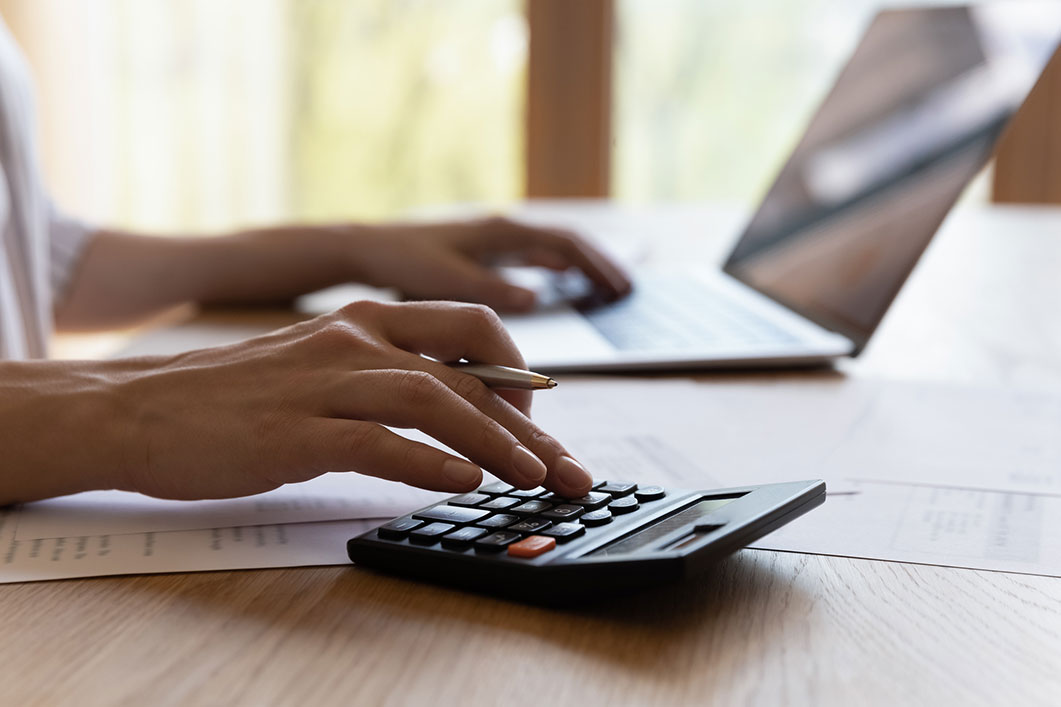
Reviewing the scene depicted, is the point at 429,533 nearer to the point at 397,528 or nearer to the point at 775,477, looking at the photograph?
the point at 397,528

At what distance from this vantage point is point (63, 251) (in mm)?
1153

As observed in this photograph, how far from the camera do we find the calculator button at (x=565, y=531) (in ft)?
1.45

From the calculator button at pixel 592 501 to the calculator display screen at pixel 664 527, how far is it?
0.03 meters

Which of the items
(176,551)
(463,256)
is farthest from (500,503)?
(463,256)

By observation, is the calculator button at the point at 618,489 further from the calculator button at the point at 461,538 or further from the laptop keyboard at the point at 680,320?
the laptop keyboard at the point at 680,320

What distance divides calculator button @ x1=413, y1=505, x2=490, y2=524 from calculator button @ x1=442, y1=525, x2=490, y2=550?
0.01 meters

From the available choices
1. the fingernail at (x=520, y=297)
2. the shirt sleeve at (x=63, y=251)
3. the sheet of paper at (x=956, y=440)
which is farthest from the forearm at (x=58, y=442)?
the shirt sleeve at (x=63, y=251)

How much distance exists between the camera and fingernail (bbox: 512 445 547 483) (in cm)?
49

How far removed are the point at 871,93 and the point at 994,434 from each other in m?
0.52

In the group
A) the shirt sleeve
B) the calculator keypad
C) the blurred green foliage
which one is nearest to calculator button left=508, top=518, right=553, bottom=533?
the calculator keypad

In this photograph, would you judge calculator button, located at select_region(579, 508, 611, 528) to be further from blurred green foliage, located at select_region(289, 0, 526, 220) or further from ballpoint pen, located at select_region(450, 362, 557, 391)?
blurred green foliage, located at select_region(289, 0, 526, 220)

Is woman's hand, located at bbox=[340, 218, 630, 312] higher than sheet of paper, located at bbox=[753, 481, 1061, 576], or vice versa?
woman's hand, located at bbox=[340, 218, 630, 312]

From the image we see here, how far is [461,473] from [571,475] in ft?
0.17

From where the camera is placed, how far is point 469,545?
448 mm
